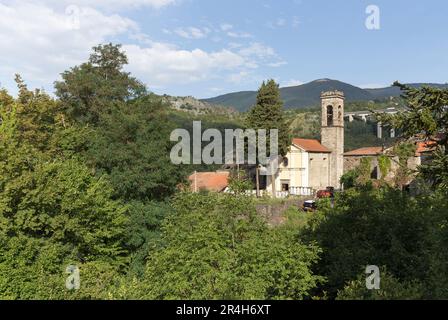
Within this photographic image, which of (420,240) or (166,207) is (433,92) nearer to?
(420,240)

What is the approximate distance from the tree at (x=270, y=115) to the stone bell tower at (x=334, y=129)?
510 inches

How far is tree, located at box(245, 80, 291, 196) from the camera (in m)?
42.8

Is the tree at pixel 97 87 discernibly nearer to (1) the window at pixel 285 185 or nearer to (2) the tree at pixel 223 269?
(2) the tree at pixel 223 269

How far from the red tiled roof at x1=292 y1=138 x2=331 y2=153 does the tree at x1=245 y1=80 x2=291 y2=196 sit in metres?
7.74

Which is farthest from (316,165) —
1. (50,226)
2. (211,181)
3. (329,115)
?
(50,226)

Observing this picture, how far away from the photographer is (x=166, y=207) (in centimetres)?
2555

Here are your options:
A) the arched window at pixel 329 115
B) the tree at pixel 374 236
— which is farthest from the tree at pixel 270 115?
the tree at pixel 374 236

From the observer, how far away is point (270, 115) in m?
43.0

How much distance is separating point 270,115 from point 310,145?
39.6 feet

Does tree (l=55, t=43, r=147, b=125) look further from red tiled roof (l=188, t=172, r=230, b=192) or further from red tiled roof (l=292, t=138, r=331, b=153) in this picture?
red tiled roof (l=292, t=138, r=331, b=153)

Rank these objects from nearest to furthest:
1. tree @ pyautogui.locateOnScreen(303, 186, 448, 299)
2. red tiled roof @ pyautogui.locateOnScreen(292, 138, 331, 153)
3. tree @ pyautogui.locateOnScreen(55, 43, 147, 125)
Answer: tree @ pyautogui.locateOnScreen(303, 186, 448, 299)
tree @ pyautogui.locateOnScreen(55, 43, 147, 125)
red tiled roof @ pyautogui.locateOnScreen(292, 138, 331, 153)

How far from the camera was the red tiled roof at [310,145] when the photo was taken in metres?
51.3

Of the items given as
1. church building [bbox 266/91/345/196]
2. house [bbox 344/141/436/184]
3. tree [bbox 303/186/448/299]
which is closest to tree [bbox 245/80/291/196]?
church building [bbox 266/91/345/196]
